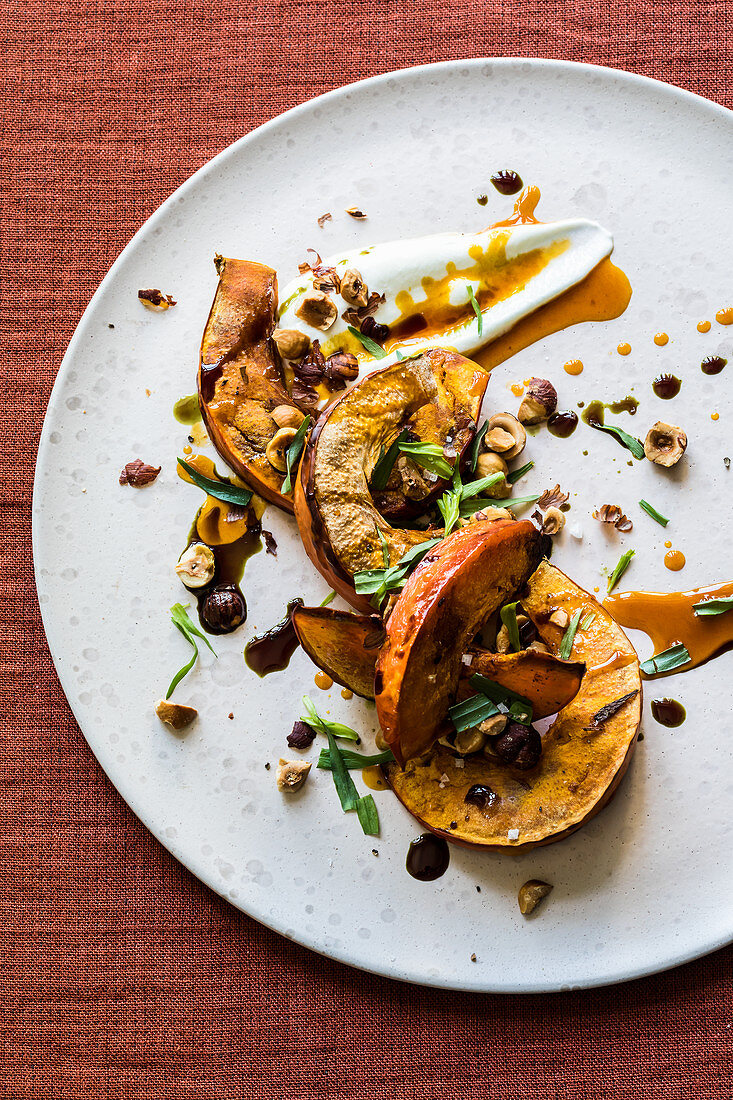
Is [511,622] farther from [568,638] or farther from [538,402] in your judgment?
[538,402]

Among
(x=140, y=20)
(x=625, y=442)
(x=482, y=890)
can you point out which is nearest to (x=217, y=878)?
(x=482, y=890)

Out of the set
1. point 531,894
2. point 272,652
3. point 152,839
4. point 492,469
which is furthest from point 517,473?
point 152,839

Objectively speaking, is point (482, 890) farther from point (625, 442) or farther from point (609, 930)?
point (625, 442)

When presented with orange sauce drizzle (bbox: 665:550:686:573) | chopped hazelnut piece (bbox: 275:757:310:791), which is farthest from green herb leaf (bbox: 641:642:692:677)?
chopped hazelnut piece (bbox: 275:757:310:791)

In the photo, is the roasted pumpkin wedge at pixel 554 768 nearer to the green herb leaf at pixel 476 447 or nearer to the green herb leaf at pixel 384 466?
the green herb leaf at pixel 476 447

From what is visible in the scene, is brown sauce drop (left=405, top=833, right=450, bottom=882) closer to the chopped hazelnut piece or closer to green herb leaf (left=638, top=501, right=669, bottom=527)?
the chopped hazelnut piece

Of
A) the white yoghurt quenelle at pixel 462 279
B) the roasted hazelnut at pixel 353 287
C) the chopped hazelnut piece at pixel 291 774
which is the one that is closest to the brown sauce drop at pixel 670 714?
the chopped hazelnut piece at pixel 291 774
